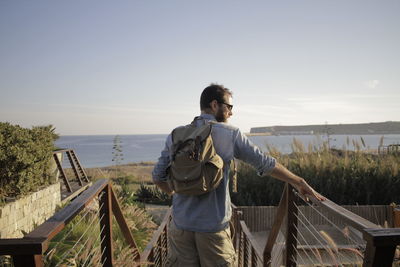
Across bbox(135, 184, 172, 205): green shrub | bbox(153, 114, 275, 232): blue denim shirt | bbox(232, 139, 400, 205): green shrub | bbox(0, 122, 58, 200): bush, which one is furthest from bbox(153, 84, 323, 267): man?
bbox(135, 184, 172, 205): green shrub

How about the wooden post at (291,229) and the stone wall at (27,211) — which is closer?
the wooden post at (291,229)

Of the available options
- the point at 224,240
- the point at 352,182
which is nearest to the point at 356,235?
the point at 352,182

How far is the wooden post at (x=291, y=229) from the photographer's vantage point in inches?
98.1

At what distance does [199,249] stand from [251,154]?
67 cm

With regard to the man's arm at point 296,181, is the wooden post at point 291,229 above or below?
below

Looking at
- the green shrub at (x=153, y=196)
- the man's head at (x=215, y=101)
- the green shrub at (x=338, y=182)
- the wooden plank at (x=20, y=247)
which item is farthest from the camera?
the green shrub at (x=153, y=196)

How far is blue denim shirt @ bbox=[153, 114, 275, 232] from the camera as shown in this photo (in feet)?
6.63

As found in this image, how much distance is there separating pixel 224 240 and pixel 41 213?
5364 millimetres

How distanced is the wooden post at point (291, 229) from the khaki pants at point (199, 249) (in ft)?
1.96

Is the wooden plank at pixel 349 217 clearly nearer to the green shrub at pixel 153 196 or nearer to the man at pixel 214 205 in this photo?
the man at pixel 214 205

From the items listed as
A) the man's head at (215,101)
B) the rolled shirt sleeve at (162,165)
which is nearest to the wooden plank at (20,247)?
the rolled shirt sleeve at (162,165)

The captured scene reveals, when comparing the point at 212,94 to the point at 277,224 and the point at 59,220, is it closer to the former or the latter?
the point at 59,220

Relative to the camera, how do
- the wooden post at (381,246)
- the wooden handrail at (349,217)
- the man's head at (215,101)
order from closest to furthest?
the wooden post at (381,246) → the wooden handrail at (349,217) → the man's head at (215,101)

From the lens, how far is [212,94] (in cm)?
216
